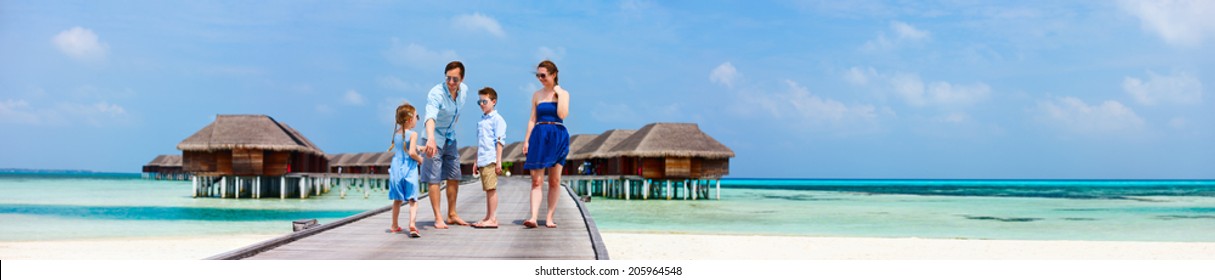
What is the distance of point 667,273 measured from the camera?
4359mm

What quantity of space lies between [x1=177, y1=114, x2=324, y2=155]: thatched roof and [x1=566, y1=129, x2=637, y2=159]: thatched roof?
13187 mm

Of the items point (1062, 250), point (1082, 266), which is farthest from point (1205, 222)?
point (1082, 266)

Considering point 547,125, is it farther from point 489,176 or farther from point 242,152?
point 242,152

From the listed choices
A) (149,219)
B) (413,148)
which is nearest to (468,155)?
(149,219)

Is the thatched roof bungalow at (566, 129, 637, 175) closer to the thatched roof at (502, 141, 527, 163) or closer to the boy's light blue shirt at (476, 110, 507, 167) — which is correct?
the thatched roof at (502, 141, 527, 163)

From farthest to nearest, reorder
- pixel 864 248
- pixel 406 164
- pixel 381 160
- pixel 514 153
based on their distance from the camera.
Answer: pixel 381 160 → pixel 514 153 → pixel 864 248 → pixel 406 164

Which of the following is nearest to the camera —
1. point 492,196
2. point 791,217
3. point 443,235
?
point 443,235

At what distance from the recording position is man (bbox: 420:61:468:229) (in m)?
5.67

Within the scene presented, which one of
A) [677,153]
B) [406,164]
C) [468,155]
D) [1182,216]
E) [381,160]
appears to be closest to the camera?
[406,164]

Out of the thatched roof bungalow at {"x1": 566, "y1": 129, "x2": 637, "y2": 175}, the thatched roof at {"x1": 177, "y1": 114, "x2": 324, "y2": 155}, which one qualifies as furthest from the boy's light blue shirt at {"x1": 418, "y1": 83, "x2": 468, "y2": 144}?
the thatched roof bungalow at {"x1": 566, "y1": 129, "x2": 637, "y2": 175}

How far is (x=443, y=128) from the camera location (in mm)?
5887

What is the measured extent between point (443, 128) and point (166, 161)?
94445mm

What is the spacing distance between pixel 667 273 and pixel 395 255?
1606 mm

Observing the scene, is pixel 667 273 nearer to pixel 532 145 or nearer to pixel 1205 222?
pixel 532 145
